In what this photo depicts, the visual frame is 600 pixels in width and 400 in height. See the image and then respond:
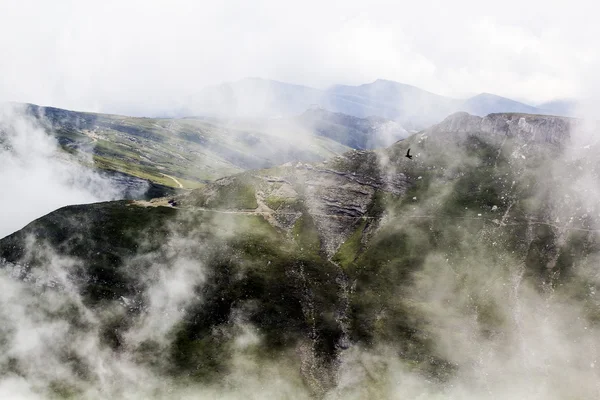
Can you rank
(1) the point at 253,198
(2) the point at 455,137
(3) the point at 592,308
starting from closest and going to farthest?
(3) the point at 592,308, (1) the point at 253,198, (2) the point at 455,137

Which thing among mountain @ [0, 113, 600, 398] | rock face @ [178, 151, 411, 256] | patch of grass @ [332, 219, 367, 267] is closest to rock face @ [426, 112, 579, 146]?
mountain @ [0, 113, 600, 398]

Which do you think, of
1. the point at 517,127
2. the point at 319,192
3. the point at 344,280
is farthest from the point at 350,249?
the point at 517,127

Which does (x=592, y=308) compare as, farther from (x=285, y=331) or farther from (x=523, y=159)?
(x=285, y=331)

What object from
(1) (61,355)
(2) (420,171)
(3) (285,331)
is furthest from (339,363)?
(2) (420,171)

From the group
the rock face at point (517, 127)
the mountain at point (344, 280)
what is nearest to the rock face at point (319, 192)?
the mountain at point (344, 280)

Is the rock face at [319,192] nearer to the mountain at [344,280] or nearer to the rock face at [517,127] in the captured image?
the mountain at [344,280]
